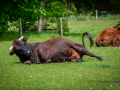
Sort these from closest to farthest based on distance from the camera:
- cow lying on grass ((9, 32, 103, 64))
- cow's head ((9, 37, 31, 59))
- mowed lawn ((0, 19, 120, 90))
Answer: mowed lawn ((0, 19, 120, 90)) → cow's head ((9, 37, 31, 59)) → cow lying on grass ((9, 32, 103, 64))

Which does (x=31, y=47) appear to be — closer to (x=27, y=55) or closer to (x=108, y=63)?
(x=27, y=55)

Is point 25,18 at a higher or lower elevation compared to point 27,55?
higher

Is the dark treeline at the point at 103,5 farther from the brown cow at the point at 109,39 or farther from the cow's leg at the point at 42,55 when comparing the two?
the cow's leg at the point at 42,55

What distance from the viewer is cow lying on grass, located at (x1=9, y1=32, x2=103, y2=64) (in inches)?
347

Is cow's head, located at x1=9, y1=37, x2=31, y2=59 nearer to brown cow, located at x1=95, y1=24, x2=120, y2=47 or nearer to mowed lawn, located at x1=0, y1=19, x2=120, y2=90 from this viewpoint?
mowed lawn, located at x1=0, y1=19, x2=120, y2=90

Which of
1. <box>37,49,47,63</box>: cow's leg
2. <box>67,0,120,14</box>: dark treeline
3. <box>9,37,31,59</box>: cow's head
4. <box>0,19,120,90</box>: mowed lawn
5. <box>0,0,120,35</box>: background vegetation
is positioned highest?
<box>67,0,120,14</box>: dark treeline

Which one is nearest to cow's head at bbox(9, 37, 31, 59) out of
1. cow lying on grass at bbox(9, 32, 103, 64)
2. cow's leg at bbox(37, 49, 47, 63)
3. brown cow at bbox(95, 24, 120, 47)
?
cow lying on grass at bbox(9, 32, 103, 64)

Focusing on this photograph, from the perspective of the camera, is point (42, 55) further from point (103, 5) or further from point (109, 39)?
point (103, 5)

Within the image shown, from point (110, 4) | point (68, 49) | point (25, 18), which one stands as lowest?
point (68, 49)

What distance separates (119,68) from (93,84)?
2.21m

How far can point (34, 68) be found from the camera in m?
8.23

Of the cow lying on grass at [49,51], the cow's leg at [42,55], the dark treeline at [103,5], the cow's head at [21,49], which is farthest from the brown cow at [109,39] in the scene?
the dark treeline at [103,5]

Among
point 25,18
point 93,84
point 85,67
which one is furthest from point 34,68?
point 25,18

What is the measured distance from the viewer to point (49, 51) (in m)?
9.27
